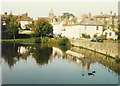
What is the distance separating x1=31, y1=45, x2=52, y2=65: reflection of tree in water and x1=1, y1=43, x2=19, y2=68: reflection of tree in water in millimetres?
311

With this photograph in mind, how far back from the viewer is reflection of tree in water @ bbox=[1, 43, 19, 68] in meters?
5.64

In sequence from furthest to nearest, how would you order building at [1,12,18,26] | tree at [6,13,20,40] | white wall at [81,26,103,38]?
tree at [6,13,20,40] < white wall at [81,26,103,38] < building at [1,12,18,26]

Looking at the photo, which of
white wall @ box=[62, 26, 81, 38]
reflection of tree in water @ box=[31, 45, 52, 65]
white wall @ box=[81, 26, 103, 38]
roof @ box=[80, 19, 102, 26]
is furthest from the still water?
roof @ box=[80, 19, 102, 26]

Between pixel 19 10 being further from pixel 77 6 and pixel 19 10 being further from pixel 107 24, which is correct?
pixel 107 24

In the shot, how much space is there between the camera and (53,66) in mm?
5691

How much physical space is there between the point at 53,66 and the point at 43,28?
26.2 inches

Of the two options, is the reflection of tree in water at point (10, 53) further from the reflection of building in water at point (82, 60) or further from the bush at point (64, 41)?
the reflection of building in water at point (82, 60)

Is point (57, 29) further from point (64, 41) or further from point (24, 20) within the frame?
point (24, 20)

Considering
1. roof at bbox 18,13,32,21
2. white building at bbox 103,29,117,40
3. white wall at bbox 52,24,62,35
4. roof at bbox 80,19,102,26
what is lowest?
white building at bbox 103,29,117,40

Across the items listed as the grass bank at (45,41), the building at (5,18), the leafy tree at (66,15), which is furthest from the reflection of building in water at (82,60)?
the building at (5,18)

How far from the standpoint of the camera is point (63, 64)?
5.73 m

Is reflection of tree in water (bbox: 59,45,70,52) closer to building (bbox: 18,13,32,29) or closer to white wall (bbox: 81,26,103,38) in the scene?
white wall (bbox: 81,26,103,38)

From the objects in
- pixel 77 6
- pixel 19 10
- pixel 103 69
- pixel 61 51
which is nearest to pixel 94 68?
pixel 103 69

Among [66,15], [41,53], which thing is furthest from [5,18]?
[66,15]
